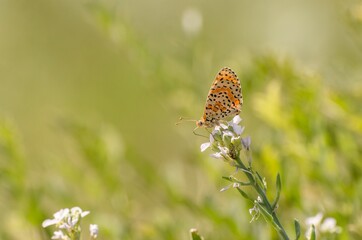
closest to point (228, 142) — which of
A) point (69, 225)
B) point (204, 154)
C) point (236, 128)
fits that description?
point (236, 128)

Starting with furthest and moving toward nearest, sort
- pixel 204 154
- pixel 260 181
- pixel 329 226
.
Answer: pixel 204 154 < pixel 329 226 < pixel 260 181

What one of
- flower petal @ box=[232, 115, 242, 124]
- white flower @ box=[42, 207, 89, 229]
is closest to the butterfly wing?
flower petal @ box=[232, 115, 242, 124]

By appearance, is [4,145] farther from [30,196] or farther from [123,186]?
[123,186]

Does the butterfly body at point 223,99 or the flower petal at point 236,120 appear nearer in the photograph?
the flower petal at point 236,120

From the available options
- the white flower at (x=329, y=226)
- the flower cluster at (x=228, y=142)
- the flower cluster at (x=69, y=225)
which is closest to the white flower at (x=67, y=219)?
the flower cluster at (x=69, y=225)

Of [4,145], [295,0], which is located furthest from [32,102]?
[4,145]

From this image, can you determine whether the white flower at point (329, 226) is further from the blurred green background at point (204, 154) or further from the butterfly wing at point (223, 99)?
the butterfly wing at point (223, 99)

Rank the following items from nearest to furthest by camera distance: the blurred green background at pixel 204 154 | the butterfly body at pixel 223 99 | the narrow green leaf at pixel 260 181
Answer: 1. the narrow green leaf at pixel 260 181
2. the butterfly body at pixel 223 99
3. the blurred green background at pixel 204 154

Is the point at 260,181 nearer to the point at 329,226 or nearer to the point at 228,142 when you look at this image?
the point at 228,142

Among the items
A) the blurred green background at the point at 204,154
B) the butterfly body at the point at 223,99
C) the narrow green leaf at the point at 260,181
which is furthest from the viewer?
the blurred green background at the point at 204,154
